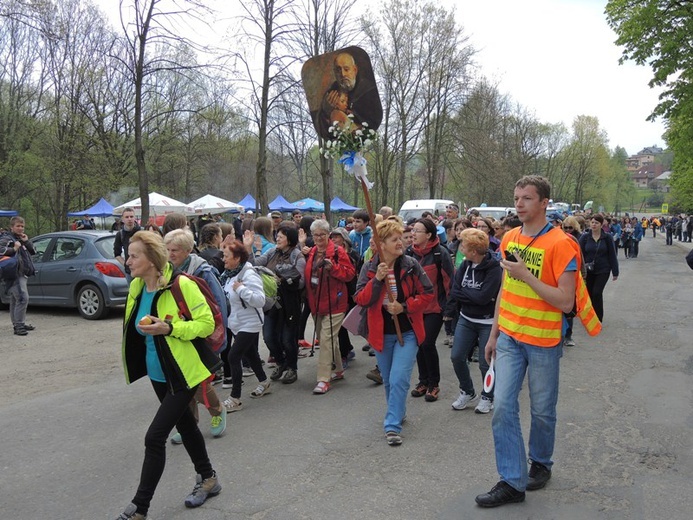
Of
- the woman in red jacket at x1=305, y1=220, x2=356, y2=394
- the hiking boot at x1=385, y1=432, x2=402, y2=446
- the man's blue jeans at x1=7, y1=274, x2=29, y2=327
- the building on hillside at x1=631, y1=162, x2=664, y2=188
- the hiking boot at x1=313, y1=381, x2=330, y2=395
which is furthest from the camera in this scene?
the building on hillside at x1=631, y1=162, x2=664, y2=188

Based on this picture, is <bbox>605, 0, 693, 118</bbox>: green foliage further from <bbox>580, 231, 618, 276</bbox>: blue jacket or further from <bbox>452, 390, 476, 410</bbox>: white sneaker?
<bbox>452, 390, 476, 410</bbox>: white sneaker

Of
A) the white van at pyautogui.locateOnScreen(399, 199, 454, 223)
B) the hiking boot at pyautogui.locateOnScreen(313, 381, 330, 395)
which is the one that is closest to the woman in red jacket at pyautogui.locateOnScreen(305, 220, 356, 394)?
the hiking boot at pyautogui.locateOnScreen(313, 381, 330, 395)

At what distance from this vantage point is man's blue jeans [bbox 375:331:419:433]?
4.63 meters

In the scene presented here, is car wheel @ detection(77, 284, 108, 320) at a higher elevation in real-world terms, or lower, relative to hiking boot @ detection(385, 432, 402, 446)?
higher

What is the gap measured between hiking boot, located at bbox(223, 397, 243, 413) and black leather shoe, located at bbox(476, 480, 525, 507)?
8.95 feet

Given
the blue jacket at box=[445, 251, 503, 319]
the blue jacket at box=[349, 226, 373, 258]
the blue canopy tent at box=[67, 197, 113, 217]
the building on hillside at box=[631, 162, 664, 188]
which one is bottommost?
the blue jacket at box=[445, 251, 503, 319]

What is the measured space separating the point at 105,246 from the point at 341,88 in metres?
7.16

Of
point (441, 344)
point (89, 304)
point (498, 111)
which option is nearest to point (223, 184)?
point (498, 111)

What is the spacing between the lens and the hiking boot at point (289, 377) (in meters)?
6.43

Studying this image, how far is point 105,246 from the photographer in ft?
34.3

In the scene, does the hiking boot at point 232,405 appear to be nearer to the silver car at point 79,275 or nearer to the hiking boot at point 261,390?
the hiking boot at point 261,390

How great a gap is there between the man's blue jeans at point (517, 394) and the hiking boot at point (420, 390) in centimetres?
229

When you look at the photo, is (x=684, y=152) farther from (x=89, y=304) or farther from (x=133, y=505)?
(x=133, y=505)

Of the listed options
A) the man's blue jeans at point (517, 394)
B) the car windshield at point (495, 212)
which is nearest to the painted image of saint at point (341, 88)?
the man's blue jeans at point (517, 394)
